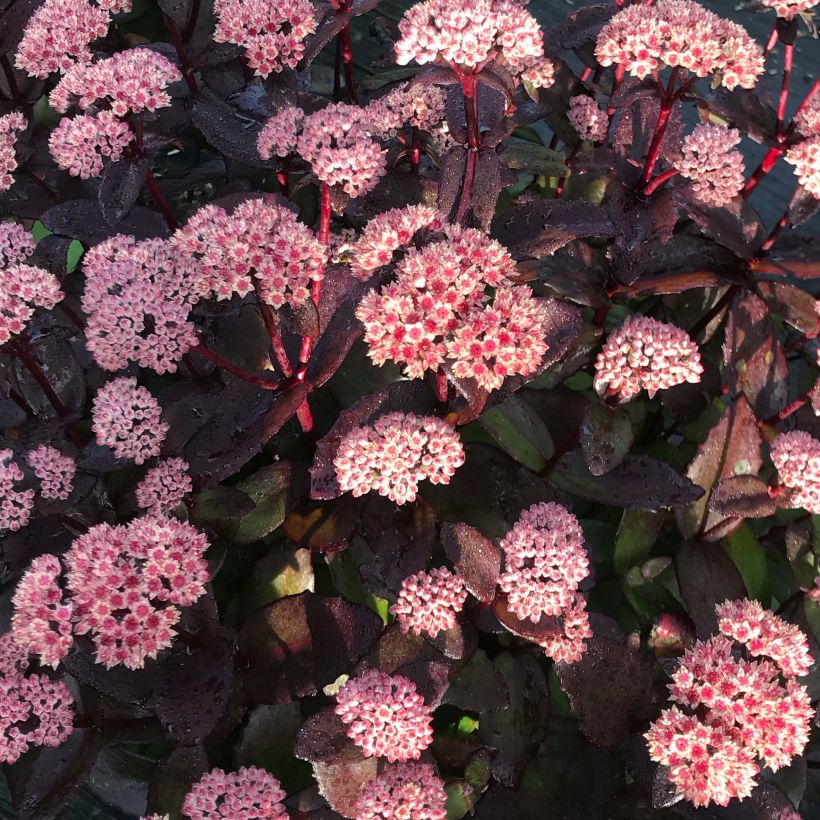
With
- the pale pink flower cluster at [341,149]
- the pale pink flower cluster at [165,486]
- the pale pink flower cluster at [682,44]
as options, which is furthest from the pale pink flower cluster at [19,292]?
the pale pink flower cluster at [682,44]

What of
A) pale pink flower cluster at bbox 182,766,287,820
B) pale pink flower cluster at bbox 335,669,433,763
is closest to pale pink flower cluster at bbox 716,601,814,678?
pale pink flower cluster at bbox 335,669,433,763

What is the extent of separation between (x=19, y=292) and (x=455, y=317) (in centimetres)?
65

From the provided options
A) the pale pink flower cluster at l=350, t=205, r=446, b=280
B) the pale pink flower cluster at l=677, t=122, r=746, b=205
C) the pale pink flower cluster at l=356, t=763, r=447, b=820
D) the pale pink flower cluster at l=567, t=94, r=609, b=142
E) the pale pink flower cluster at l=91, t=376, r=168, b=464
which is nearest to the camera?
the pale pink flower cluster at l=356, t=763, r=447, b=820

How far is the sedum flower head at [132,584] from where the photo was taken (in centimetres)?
100

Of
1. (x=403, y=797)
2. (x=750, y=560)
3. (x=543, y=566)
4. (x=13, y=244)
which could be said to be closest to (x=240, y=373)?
(x=13, y=244)

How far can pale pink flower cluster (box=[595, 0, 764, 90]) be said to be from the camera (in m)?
1.20

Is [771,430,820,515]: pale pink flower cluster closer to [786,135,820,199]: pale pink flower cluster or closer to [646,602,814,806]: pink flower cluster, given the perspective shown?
[646,602,814,806]: pink flower cluster

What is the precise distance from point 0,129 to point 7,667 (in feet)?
3.00

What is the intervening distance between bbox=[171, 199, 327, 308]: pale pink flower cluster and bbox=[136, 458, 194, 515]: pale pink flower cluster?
0.27m

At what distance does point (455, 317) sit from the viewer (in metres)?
1.05

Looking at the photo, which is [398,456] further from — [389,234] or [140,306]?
[140,306]

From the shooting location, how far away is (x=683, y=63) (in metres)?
1.21

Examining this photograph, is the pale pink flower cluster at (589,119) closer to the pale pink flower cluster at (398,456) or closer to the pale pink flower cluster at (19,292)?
the pale pink flower cluster at (398,456)

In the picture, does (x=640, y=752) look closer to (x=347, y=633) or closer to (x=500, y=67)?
(x=347, y=633)
